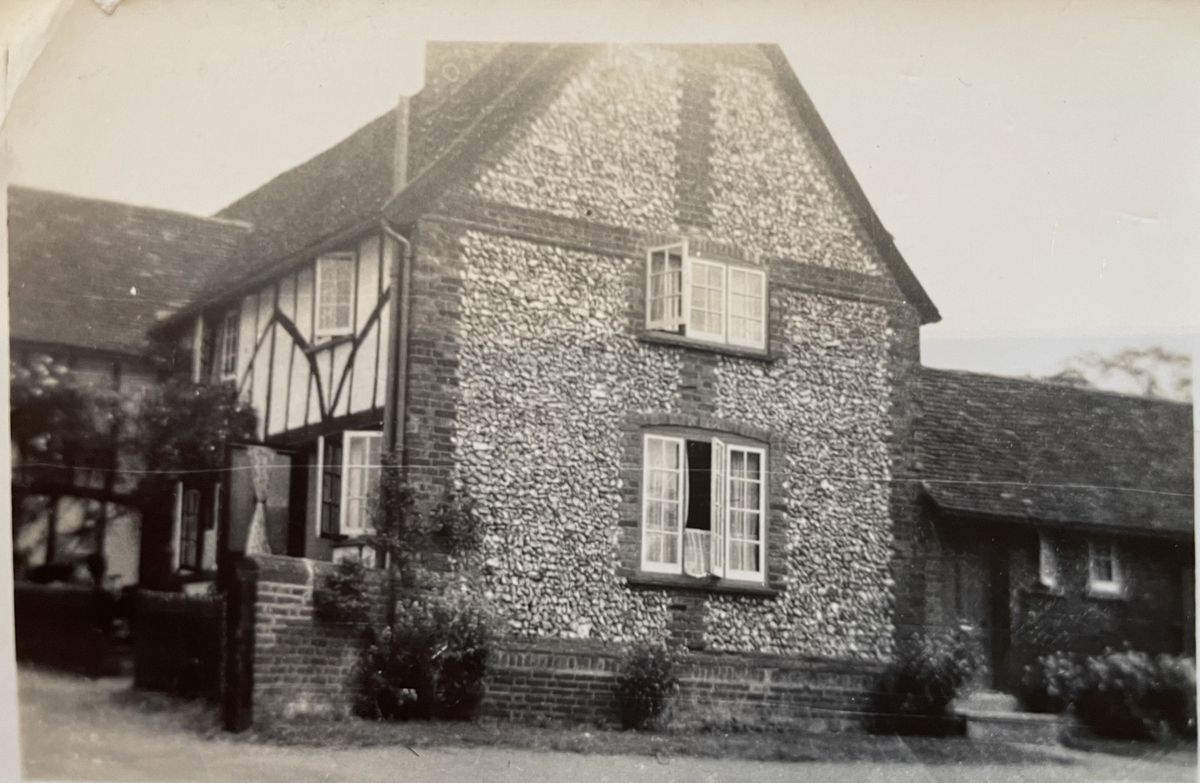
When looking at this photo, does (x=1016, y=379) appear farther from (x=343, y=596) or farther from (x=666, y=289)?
(x=343, y=596)

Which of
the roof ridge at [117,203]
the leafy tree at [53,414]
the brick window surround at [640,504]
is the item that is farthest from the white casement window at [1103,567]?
the leafy tree at [53,414]

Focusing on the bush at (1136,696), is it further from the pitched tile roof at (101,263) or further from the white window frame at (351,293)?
the pitched tile roof at (101,263)

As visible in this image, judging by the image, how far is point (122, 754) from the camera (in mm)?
4090

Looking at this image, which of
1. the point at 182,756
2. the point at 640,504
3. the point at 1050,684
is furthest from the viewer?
the point at 1050,684

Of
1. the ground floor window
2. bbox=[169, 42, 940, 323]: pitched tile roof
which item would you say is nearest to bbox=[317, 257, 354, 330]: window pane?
bbox=[169, 42, 940, 323]: pitched tile roof

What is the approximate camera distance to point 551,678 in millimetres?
4262

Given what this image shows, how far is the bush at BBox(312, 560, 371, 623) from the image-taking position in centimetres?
412

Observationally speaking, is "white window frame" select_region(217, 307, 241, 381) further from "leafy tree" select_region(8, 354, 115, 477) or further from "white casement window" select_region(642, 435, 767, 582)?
"white casement window" select_region(642, 435, 767, 582)

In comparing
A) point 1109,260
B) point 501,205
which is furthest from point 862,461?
point 501,205

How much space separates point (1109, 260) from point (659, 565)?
1.82m

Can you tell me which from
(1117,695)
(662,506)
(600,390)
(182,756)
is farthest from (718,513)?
(182,756)

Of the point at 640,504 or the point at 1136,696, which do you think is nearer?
the point at 640,504

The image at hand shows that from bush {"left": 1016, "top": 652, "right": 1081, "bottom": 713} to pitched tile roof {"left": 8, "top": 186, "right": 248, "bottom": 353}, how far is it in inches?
114

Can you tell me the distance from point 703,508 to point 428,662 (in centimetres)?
A: 100
